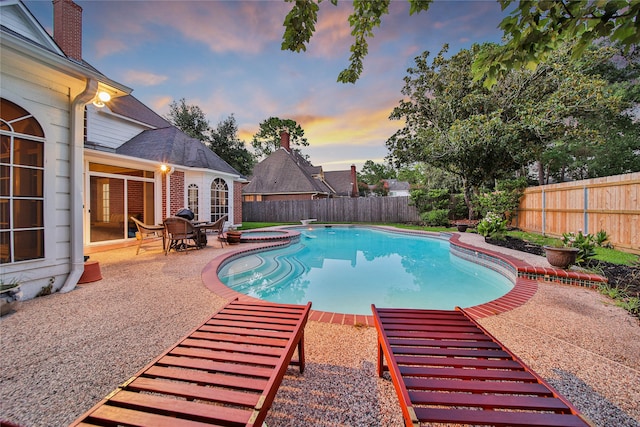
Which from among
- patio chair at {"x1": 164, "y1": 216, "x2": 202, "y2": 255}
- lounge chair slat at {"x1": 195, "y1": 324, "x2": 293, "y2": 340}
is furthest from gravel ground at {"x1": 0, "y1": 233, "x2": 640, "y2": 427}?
patio chair at {"x1": 164, "y1": 216, "x2": 202, "y2": 255}

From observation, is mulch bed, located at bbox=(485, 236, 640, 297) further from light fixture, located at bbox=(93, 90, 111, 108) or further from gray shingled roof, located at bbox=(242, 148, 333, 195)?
gray shingled roof, located at bbox=(242, 148, 333, 195)

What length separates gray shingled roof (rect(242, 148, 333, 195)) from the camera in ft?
74.6

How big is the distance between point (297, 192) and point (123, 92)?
17.9 metres

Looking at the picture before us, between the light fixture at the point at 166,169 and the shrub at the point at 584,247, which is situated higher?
the light fixture at the point at 166,169

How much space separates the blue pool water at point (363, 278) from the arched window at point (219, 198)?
15.5 ft

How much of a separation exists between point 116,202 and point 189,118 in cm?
1326

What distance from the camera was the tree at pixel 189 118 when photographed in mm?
21156

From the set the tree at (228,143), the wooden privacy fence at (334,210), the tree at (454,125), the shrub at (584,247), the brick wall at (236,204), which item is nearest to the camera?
the shrub at (584,247)

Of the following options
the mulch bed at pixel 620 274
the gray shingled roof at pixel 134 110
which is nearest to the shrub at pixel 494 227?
the mulch bed at pixel 620 274

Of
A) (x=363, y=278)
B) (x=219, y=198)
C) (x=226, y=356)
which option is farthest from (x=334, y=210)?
(x=226, y=356)

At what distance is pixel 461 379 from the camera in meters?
1.68

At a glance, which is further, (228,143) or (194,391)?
(228,143)

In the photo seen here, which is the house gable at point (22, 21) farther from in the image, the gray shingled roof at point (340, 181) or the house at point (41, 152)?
the gray shingled roof at point (340, 181)

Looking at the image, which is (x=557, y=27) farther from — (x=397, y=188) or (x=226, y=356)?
(x=397, y=188)
